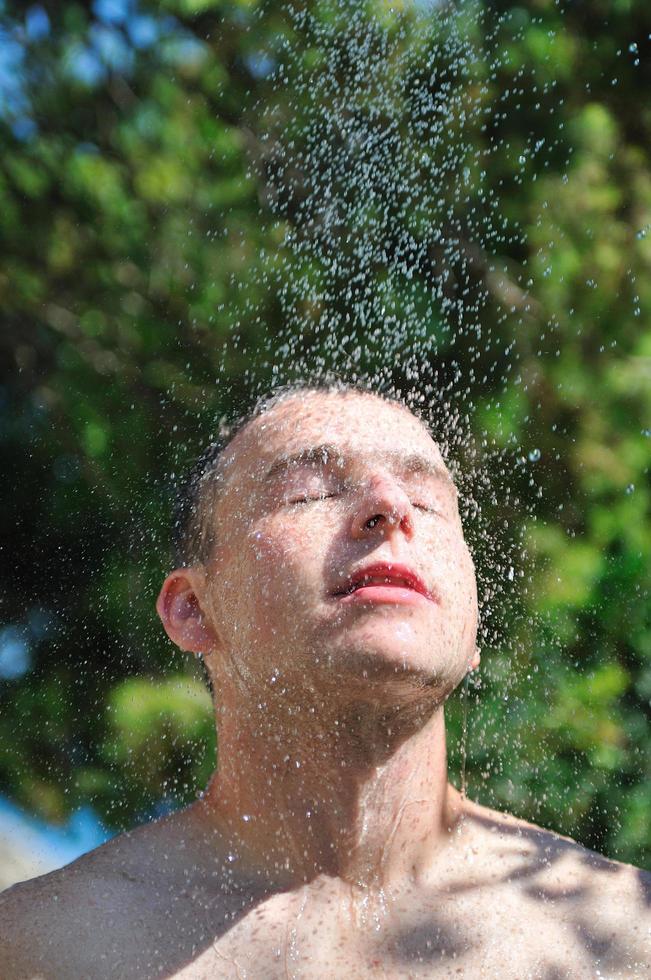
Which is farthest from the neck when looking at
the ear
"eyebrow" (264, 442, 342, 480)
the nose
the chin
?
"eyebrow" (264, 442, 342, 480)

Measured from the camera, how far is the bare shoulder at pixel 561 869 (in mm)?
2221

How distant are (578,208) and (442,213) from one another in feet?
1.49

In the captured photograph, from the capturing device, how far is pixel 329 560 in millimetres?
2113

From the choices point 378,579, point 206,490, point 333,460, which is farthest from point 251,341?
point 378,579

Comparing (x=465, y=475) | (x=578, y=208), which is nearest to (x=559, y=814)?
(x=465, y=475)

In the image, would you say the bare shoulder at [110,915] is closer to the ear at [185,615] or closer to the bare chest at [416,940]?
the bare chest at [416,940]

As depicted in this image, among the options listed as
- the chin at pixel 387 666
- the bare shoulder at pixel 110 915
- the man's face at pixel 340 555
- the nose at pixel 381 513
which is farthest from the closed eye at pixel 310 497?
the bare shoulder at pixel 110 915

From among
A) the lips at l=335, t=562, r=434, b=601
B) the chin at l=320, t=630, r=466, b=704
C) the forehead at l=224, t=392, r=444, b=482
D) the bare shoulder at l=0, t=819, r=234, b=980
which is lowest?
the bare shoulder at l=0, t=819, r=234, b=980

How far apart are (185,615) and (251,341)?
160 centimetres

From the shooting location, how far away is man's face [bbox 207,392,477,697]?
6.70 ft

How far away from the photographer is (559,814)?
12.2ft

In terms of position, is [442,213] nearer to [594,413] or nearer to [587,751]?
[594,413]

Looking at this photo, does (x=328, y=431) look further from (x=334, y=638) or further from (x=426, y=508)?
(x=334, y=638)

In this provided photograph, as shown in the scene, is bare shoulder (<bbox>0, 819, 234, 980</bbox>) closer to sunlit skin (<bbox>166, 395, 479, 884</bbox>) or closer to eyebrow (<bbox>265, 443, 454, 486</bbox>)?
sunlit skin (<bbox>166, 395, 479, 884</bbox>)
